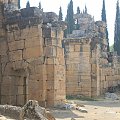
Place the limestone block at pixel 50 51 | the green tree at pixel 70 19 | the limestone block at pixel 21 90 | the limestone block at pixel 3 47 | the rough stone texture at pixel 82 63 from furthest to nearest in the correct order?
the green tree at pixel 70 19 < the rough stone texture at pixel 82 63 < the limestone block at pixel 3 47 < the limestone block at pixel 21 90 < the limestone block at pixel 50 51

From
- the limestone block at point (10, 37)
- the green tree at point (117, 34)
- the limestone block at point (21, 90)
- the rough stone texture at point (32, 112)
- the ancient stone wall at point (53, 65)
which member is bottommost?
the rough stone texture at point (32, 112)

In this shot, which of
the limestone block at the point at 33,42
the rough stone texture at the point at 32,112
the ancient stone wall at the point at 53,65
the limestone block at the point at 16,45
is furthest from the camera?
the limestone block at the point at 16,45

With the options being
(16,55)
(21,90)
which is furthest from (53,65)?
(21,90)

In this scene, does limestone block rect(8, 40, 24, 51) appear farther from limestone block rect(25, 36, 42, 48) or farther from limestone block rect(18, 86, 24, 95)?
limestone block rect(18, 86, 24, 95)

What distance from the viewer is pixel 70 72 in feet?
76.4

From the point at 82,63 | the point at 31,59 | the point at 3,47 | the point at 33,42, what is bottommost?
the point at 31,59

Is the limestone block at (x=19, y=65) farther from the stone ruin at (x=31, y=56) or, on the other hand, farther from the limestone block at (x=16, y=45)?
the limestone block at (x=16, y=45)

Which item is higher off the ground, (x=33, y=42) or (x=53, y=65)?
(x=33, y=42)

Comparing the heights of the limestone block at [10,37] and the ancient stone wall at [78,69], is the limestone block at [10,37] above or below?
above

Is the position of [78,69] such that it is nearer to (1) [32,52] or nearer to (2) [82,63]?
(2) [82,63]

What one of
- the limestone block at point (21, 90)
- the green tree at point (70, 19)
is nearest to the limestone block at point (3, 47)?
the limestone block at point (21, 90)

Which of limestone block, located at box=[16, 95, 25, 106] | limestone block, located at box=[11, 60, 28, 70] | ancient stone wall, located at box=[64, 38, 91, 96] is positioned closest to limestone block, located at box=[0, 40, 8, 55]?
limestone block, located at box=[11, 60, 28, 70]

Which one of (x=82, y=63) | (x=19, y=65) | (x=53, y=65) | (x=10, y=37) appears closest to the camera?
(x=53, y=65)

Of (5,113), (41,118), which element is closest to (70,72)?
(5,113)
